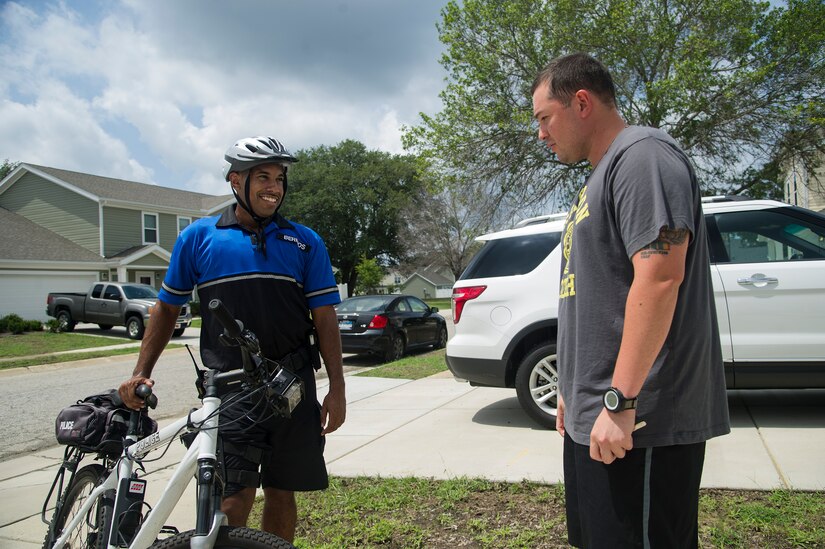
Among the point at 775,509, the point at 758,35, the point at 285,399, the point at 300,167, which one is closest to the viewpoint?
the point at 285,399

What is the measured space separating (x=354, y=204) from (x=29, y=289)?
91.4 feet

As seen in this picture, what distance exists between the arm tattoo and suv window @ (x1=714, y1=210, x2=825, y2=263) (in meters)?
4.10

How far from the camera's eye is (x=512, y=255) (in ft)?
19.1

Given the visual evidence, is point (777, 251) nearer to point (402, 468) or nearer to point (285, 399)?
point (402, 468)

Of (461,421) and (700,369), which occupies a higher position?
(700,369)

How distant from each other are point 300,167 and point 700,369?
51.2 metres

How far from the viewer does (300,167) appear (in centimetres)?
5103

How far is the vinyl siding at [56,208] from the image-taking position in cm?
2917

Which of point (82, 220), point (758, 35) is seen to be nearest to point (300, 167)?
point (82, 220)

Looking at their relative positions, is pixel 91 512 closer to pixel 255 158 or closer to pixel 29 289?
pixel 255 158

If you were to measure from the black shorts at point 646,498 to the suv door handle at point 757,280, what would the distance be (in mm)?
3840

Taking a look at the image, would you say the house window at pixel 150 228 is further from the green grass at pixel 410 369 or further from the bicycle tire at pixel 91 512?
the bicycle tire at pixel 91 512

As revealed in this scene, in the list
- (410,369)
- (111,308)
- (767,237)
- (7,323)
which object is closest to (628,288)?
(767,237)

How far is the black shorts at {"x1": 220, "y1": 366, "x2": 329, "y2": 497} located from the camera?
Answer: 2510 mm
